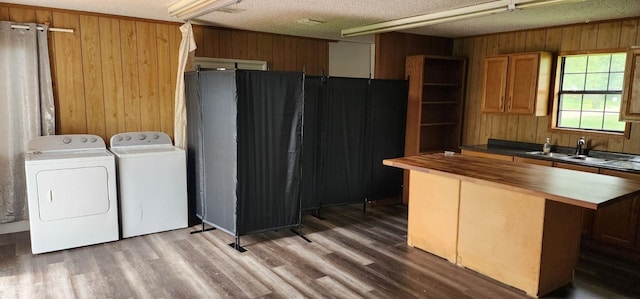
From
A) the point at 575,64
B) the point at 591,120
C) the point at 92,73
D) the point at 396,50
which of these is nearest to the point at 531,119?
the point at 591,120

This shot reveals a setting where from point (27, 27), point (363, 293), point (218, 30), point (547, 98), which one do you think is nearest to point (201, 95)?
point (218, 30)

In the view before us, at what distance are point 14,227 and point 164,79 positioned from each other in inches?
84.3

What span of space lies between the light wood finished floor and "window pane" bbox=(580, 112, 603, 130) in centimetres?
153

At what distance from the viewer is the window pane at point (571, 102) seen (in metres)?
4.73

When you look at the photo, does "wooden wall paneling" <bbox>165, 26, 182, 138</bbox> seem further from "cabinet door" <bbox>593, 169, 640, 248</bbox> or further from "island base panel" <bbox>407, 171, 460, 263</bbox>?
"cabinet door" <bbox>593, 169, 640, 248</bbox>

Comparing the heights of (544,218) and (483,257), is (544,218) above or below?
above

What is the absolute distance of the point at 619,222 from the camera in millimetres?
3869

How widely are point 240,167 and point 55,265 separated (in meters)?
1.72

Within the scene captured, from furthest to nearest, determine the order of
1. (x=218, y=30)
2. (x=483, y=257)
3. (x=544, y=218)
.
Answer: (x=218, y=30) < (x=483, y=257) < (x=544, y=218)

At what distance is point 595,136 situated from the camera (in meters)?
4.49

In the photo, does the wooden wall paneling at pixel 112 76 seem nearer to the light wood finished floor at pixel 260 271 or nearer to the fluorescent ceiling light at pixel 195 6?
the fluorescent ceiling light at pixel 195 6

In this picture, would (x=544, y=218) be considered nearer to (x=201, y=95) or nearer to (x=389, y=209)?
(x=389, y=209)

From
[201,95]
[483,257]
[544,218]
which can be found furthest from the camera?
[201,95]

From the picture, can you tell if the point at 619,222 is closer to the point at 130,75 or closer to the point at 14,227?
the point at 130,75
